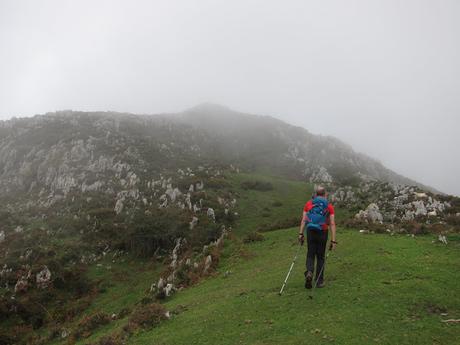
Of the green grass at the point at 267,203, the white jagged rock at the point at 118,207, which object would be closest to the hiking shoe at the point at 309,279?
the green grass at the point at 267,203

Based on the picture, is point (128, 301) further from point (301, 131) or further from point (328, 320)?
point (301, 131)

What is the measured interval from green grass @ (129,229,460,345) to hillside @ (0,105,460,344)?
8.93 feet

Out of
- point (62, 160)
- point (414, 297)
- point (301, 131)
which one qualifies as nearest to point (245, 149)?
point (301, 131)

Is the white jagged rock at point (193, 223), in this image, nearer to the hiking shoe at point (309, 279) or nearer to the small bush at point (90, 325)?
the small bush at point (90, 325)

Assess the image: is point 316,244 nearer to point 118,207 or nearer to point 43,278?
point 43,278

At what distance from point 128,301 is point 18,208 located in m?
38.2

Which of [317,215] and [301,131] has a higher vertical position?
[301,131]

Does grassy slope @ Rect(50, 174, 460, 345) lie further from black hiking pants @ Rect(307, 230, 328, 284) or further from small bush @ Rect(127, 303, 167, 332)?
black hiking pants @ Rect(307, 230, 328, 284)

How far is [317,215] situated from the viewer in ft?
43.7

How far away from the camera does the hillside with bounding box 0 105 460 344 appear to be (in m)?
25.5

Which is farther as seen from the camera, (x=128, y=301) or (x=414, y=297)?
(x=128, y=301)

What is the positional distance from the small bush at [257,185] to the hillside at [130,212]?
390mm

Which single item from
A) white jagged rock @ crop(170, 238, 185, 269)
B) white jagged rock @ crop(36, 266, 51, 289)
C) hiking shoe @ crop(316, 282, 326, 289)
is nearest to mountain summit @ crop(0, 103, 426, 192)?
white jagged rock @ crop(36, 266, 51, 289)

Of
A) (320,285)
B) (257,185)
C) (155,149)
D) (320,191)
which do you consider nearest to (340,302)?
(320,285)
